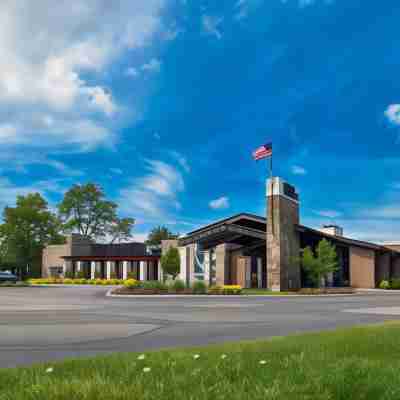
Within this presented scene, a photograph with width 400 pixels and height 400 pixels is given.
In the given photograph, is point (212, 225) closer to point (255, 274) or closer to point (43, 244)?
point (255, 274)

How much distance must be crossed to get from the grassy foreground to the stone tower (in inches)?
1241

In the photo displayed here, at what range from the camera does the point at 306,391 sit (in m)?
5.49

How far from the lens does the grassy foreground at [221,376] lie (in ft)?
17.3

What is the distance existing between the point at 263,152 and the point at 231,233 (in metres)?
10.9

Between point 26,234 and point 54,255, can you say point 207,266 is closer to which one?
point 54,255

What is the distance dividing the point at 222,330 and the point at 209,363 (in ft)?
19.6

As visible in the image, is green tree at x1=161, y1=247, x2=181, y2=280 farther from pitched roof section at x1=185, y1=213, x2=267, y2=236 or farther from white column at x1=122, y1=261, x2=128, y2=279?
white column at x1=122, y1=261, x2=128, y2=279

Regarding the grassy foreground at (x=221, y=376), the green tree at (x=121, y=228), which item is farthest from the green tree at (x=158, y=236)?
the grassy foreground at (x=221, y=376)

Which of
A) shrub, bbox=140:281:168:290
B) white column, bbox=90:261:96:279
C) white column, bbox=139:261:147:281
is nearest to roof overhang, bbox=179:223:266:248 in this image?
shrub, bbox=140:281:168:290

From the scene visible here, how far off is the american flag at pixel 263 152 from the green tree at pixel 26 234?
146 ft

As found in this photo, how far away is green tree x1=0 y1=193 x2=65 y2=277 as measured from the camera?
72.1 m

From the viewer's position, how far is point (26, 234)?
73125 mm

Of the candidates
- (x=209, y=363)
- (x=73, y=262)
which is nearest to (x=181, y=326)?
(x=209, y=363)

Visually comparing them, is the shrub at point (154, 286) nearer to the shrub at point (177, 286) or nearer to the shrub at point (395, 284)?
the shrub at point (177, 286)
